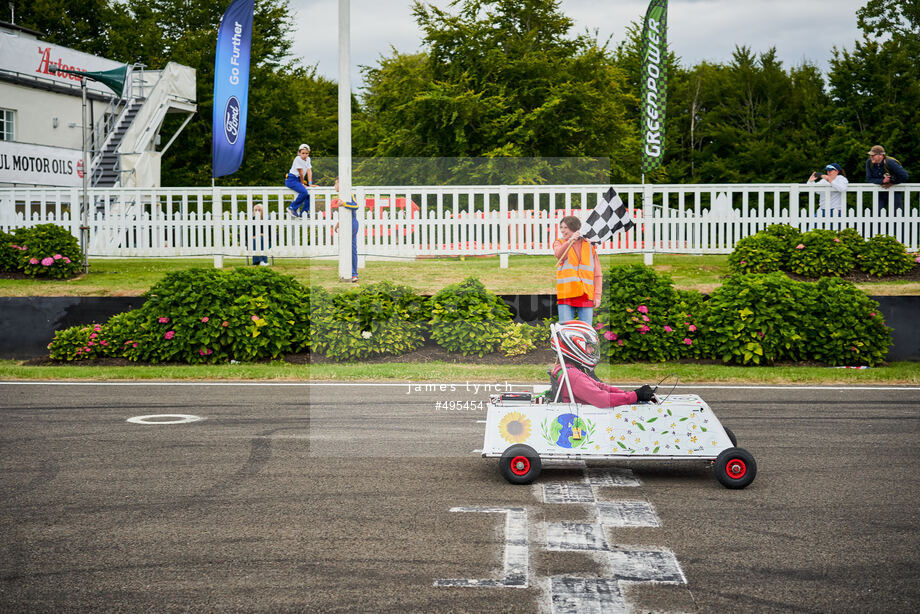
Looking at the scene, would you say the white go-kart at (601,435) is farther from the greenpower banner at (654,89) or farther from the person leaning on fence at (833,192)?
the person leaning on fence at (833,192)

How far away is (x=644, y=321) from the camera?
13.5 metres

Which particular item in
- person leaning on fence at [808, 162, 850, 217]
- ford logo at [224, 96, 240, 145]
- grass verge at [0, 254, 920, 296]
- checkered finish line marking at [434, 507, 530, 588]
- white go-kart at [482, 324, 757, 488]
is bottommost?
checkered finish line marking at [434, 507, 530, 588]

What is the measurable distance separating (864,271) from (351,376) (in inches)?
394

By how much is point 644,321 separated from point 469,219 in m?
6.26

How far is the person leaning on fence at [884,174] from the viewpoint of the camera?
18266 mm

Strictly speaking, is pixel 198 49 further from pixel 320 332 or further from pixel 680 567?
pixel 680 567

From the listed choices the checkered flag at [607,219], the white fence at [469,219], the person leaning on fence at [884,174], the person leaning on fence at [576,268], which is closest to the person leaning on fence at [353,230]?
the white fence at [469,219]

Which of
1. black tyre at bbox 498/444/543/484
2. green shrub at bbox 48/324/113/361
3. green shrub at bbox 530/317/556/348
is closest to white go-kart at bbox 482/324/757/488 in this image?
black tyre at bbox 498/444/543/484

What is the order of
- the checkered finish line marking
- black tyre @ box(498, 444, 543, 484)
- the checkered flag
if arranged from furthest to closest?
the checkered flag → black tyre @ box(498, 444, 543, 484) → the checkered finish line marking

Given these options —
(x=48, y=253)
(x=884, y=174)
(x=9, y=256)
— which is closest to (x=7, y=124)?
(x=9, y=256)

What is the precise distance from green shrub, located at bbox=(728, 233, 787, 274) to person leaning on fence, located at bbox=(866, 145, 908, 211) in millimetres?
3425

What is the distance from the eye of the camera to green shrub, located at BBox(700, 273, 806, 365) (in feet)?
43.3

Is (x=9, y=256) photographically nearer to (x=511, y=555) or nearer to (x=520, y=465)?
(x=520, y=465)

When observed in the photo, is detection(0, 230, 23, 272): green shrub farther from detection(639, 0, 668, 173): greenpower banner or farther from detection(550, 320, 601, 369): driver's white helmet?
detection(550, 320, 601, 369): driver's white helmet
